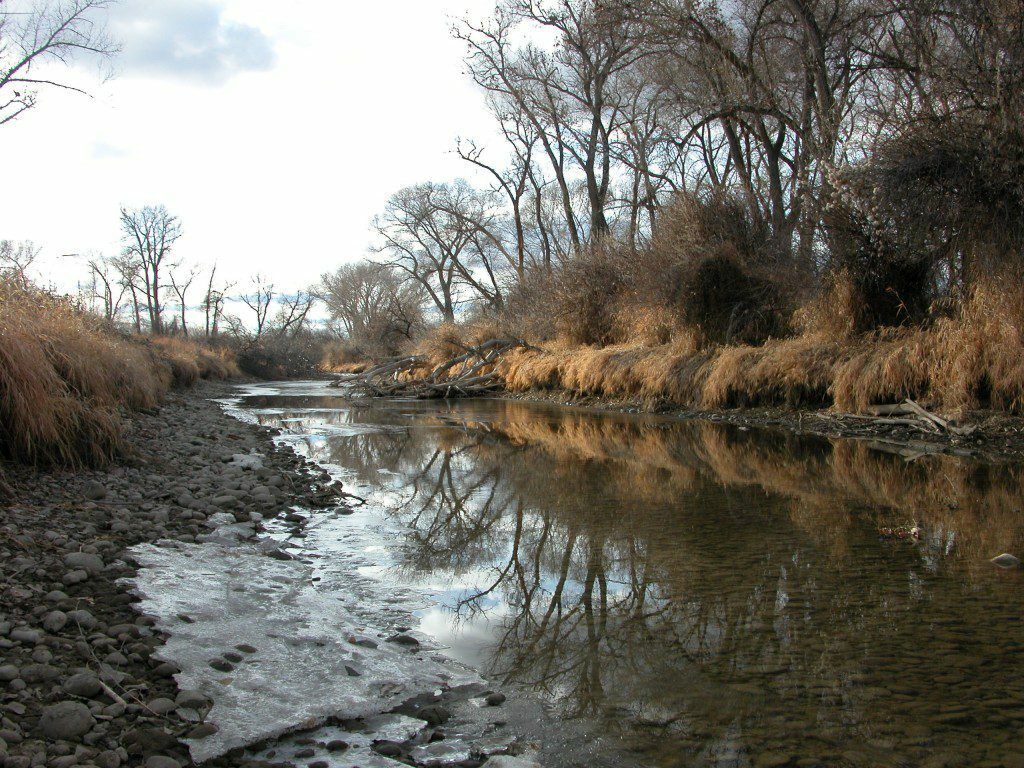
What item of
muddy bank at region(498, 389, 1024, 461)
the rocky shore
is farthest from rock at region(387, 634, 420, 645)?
muddy bank at region(498, 389, 1024, 461)

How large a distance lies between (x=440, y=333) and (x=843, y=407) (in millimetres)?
14819

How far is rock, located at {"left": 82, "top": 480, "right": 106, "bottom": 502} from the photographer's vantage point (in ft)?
14.0

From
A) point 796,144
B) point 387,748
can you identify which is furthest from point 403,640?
point 796,144

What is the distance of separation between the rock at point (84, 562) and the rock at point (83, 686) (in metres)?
1.09

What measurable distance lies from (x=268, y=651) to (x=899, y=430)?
7.45 m

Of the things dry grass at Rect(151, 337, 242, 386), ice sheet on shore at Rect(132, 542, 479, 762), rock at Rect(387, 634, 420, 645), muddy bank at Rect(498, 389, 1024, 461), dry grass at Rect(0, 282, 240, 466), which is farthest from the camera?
dry grass at Rect(151, 337, 242, 386)

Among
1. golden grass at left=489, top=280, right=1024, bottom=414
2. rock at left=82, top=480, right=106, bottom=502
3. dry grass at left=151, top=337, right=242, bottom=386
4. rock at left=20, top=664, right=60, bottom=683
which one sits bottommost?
rock at left=20, top=664, right=60, bottom=683

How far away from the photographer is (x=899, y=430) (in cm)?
755

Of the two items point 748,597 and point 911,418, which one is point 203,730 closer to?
point 748,597

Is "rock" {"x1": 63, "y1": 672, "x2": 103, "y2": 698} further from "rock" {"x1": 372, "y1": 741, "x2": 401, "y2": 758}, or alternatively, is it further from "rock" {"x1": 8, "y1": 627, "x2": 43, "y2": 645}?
"rock" {"x1": 372, "y1": 741, "x2": 401, "y2": 758}

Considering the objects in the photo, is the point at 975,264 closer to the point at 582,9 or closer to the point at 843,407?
the point at 843,407

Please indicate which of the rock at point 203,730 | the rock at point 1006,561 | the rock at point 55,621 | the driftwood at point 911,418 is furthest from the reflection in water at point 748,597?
the rock at point 55,621

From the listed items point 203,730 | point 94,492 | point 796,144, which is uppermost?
point 796,144

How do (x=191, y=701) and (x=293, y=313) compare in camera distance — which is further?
(x=293, y=313)
